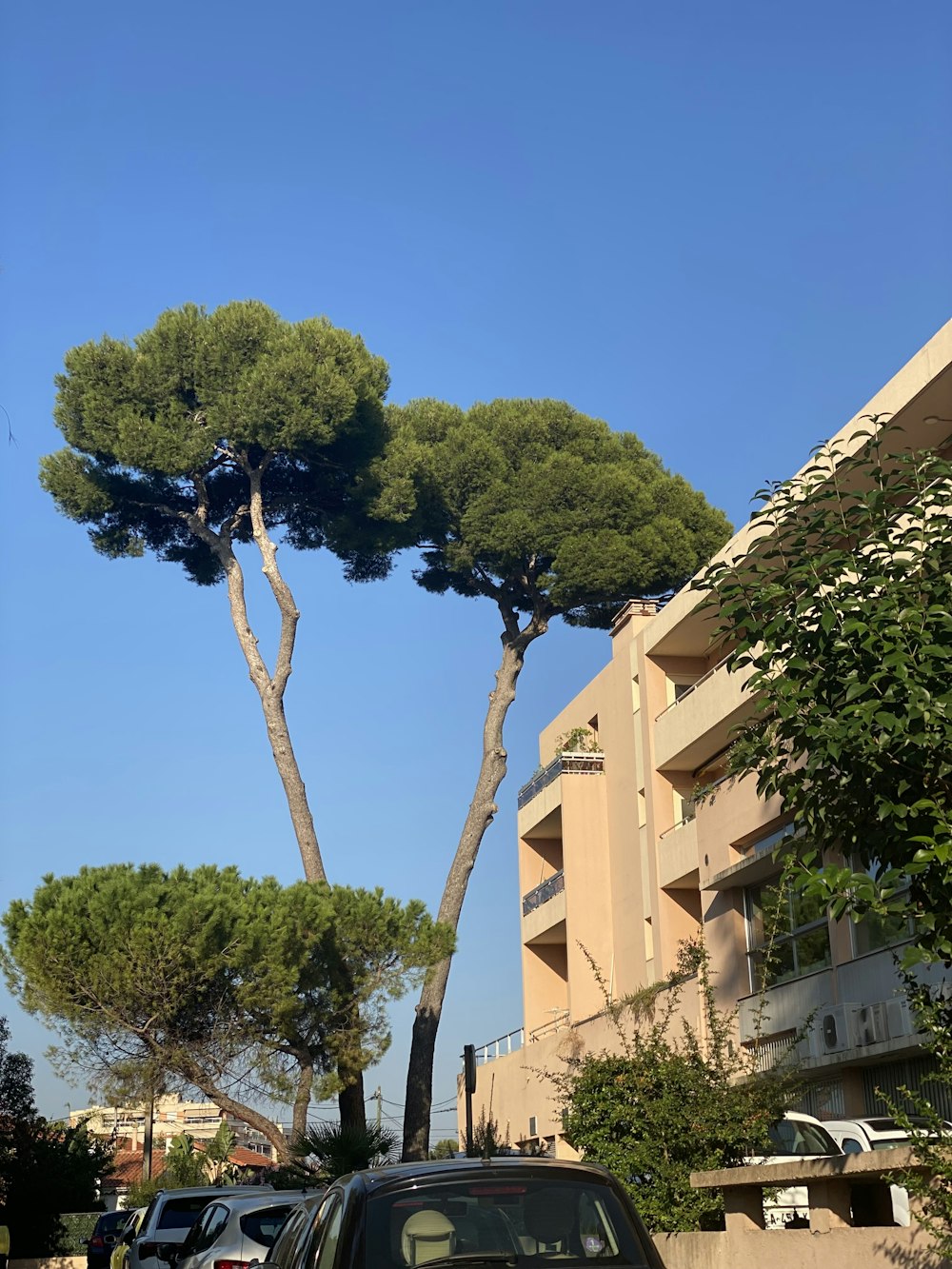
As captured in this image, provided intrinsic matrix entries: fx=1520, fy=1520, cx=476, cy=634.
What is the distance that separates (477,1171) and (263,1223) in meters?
6.84

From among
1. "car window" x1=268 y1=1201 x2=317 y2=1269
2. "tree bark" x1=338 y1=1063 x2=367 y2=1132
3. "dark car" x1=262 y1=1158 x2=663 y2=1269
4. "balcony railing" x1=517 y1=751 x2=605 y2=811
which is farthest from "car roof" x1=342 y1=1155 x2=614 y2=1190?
"balcony railing" x1=517 y1=751 x2=605 y2=811

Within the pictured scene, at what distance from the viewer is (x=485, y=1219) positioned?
18.6 ft

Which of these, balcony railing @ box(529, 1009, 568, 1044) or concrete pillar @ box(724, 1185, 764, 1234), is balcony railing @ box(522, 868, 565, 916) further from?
concrete pillar @ box(724, 1185, 764, 1234)

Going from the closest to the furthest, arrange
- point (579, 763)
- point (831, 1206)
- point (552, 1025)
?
point (831, 1206) < point (579, 763) < point (552, 1025)

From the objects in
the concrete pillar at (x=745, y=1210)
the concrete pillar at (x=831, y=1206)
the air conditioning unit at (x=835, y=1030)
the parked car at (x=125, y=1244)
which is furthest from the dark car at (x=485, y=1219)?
the air conditioning unit at (x=835, y=1030)

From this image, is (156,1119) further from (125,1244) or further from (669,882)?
(125,1244)

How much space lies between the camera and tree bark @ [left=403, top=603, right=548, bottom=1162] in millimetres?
35062

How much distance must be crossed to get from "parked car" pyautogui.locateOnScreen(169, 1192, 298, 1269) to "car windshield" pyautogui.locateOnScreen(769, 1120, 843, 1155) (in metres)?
4.28

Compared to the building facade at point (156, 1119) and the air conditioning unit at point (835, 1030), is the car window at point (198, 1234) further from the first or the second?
the building facade at point (156, 1119)

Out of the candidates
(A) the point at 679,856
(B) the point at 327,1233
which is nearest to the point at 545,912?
(A) the point at 679,856

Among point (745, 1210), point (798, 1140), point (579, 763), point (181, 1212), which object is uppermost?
point (579, 763)

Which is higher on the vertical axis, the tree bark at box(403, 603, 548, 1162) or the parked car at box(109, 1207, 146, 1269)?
the tree bark at box(403, 603, 548, 1162)

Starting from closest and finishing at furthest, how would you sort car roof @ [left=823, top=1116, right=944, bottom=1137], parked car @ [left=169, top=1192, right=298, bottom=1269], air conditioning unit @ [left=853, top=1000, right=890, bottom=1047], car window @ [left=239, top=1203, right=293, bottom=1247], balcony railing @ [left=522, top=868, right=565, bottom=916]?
1. parked car @ [left=169, top=1192, right=298, bottom=1269]
2. car window @ [left=239, top=1203, right=293, bottom=1247]
3. car roof @ [left=823, top=1116, right=944, bottom=1137]
4. air conditioning unit @ [left=853, top=1000, right=890, bottom=1047]
5. balcony railing @ [left=522, top=868, right=565, bottom=916]

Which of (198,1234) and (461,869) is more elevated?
(461,869)
